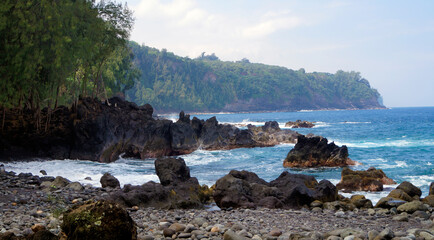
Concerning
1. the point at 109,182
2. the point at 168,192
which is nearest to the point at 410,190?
the point at 168,192

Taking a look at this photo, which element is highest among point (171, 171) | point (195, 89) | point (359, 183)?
point (195, 89)

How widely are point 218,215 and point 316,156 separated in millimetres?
17036

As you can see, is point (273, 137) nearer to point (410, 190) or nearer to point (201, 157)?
point (201, 157)

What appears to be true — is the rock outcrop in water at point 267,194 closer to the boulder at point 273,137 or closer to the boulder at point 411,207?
the boulder at point 411,207

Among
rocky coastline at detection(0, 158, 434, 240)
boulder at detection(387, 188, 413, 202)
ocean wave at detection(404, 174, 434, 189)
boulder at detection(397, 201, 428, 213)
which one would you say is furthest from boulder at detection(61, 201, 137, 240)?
ocean wave at detection(404, 174, 434, 189)

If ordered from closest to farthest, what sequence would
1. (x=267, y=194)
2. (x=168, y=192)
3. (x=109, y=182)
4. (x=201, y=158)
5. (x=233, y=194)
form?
1. (x=168, y=192)
2. (x=233, y=194)
3. (x=267, y=194)
4. (x=109, y=182)
5. (x=201, y=158)

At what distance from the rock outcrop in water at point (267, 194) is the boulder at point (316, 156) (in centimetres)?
1185

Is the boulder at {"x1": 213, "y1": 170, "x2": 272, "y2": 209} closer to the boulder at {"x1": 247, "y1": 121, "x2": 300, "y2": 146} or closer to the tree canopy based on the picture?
the tree canopy

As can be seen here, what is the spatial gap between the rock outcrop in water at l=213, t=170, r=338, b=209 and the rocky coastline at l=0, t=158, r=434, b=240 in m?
0.08

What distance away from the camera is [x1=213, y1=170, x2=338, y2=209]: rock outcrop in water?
12750 mm

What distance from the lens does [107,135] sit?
2778 cm

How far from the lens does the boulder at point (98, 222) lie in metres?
5.38

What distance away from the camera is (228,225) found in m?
8.54

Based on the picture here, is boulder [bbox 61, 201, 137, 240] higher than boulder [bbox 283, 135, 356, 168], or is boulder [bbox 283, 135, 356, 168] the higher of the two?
boulder [bbox 61, 201, 137, 240]
